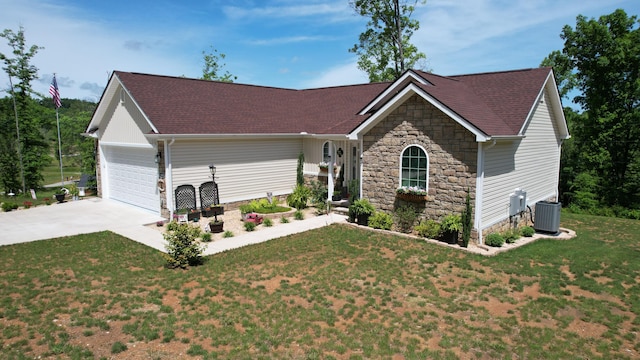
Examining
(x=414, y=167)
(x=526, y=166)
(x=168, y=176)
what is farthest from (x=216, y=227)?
(x=526, y=166)

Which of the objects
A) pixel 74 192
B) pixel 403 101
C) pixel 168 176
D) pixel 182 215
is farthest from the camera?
pixel 74 192

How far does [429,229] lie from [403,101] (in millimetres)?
4245

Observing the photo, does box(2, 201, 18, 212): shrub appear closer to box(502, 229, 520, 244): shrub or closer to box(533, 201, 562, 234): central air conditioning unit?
box(502, 229, 520, 244): shrub

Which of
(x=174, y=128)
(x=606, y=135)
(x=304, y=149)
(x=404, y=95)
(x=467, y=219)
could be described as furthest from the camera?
(x=606, y=135)

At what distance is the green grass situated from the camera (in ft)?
20.9

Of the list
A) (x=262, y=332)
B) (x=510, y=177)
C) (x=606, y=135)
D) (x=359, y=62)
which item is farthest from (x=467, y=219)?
(x=359, y=62)

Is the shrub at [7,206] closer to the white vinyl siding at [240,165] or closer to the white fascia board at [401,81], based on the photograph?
the white vinyl siding at [240,165]

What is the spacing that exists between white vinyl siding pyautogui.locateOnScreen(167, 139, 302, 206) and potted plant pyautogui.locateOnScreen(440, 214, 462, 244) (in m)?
8.78

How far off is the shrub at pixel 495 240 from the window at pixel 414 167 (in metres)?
2.43

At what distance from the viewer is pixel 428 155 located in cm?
1258

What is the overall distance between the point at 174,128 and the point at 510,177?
12269 mm

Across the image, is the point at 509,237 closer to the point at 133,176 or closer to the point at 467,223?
the point at 467,223

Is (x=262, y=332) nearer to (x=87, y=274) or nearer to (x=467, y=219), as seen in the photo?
(x=87, y=274)

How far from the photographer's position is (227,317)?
7281 mm
